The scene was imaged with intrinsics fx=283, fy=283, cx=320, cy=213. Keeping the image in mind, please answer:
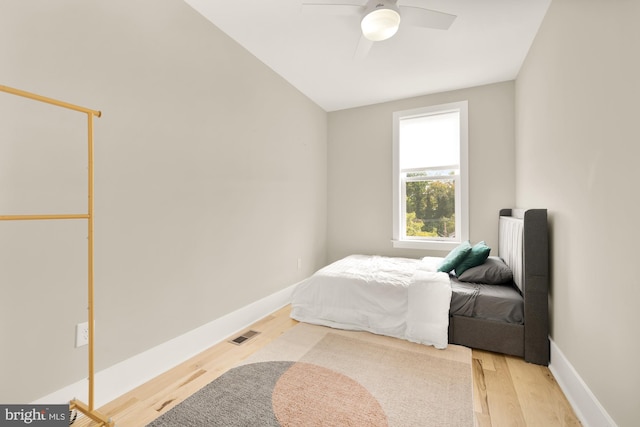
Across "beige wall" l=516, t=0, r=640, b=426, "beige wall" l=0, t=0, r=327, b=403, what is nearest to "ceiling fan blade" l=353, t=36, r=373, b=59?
"beige wall" l=0, t=0, r=327, b=403

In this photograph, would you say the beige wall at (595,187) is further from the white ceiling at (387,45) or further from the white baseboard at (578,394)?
the white ceiling at (387,45)

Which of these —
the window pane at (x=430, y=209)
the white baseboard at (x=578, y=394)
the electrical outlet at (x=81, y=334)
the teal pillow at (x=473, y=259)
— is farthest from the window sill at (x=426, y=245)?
the electrical outlet at (x=81, y=334)

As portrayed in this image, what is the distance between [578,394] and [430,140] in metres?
3.11

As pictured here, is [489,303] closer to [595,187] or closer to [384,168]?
[595,187]

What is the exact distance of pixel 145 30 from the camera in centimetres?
193

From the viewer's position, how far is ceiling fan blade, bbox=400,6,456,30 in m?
1.94

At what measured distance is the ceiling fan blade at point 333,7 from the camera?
1934mm

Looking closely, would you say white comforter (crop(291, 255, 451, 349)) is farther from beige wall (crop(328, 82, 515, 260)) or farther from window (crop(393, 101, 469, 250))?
beige wall (crop(328, 82, 515, 260))

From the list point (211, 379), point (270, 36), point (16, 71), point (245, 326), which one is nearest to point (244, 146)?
point (270, 36)

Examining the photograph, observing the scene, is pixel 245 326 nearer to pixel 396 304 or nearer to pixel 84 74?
pixel 396 304

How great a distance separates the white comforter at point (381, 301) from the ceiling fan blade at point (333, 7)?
2130 mm

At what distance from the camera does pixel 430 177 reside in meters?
3.91

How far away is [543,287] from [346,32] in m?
2.59

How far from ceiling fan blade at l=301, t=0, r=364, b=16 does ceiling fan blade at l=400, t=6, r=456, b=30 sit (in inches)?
12.3
